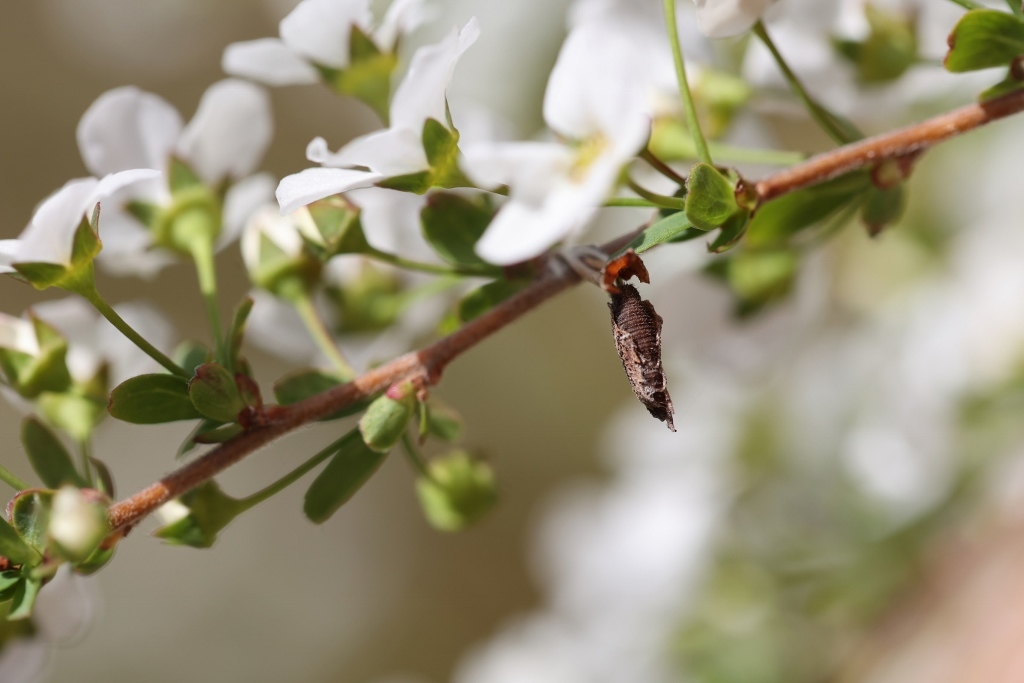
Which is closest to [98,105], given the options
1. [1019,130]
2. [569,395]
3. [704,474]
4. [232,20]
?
[704,474]

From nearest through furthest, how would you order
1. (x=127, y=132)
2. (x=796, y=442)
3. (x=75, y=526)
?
(x=75, y=526) < (x=127, y=132) < (x=796, y=442)

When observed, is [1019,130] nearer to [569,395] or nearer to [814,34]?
[814,34]

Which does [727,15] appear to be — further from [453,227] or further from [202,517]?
[202,517]

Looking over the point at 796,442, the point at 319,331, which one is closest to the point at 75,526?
the point at 319,331

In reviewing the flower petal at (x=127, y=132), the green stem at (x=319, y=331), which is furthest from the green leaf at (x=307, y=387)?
the flower petal at (x=127, y=132)

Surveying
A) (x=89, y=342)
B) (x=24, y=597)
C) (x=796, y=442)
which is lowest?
(x=24, y=597)

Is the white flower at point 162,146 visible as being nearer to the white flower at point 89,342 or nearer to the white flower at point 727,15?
the white flower at point 89,342

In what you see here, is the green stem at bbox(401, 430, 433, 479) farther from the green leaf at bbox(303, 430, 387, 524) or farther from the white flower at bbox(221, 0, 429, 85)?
the white flower at bbox(221, 0, 429, 85)

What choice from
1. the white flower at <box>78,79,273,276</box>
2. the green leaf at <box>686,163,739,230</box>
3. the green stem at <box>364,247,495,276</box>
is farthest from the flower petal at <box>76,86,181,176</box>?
the green leaf at <box>686,163,739,230</box>
